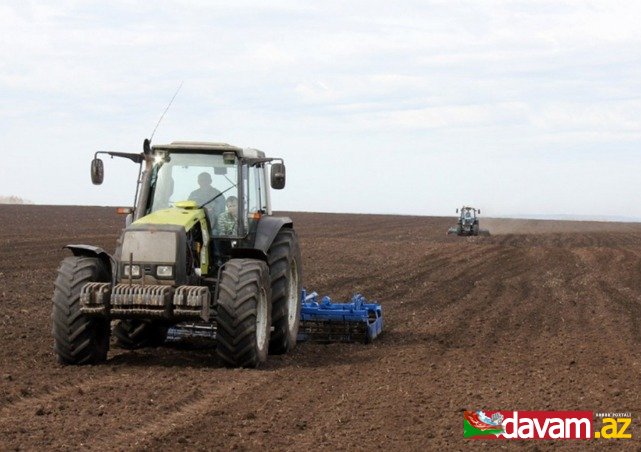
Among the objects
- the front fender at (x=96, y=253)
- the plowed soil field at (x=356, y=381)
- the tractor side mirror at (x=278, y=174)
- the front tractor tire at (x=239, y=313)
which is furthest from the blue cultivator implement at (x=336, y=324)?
the front fender at (x=96, y=253)

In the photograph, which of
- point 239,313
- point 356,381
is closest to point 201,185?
point 239,313

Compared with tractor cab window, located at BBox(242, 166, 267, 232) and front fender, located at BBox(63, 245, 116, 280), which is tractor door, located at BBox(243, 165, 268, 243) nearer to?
tractor cab window, located at BBox(242, 166, 267, 232)

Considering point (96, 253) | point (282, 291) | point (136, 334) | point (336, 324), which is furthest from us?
point (336, 324)

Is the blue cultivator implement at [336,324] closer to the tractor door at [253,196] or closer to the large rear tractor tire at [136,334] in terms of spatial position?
the tractor door at [253,196]

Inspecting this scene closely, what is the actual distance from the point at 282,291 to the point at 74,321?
2.30 meters

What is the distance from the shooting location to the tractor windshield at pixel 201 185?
10.9 m

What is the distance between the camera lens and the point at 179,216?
10453 mm

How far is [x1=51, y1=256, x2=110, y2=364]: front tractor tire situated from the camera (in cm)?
993

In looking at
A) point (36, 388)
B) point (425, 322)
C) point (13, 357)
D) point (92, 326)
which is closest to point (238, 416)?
point (36, 388)

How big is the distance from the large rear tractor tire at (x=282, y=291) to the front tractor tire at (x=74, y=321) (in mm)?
1903

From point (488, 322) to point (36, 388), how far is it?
25.0ft

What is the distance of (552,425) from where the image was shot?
7.73 metres

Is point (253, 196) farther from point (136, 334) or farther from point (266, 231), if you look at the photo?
point (136, 334)

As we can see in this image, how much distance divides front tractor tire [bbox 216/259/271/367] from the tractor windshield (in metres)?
0.85
